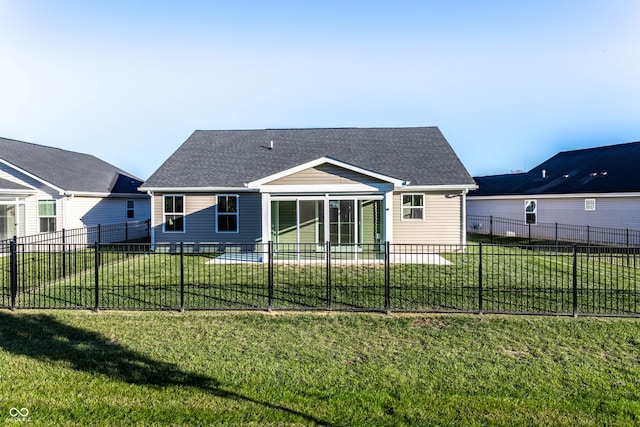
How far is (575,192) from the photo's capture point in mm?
22016

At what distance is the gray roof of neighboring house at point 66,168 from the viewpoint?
1902 cm

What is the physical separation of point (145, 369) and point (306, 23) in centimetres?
1508

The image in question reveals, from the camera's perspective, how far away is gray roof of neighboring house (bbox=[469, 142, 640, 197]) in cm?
2119

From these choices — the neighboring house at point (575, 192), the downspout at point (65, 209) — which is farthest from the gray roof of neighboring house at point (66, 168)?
the neighboring house at point (575, 192)

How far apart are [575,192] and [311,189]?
55.6 feet

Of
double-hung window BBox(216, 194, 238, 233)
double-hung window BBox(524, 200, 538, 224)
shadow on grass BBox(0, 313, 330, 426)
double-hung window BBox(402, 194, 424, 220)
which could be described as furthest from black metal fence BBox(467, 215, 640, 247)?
shadow on grass BBox(0, 313, 330, 426)

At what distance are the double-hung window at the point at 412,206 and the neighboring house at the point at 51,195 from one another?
1578cm

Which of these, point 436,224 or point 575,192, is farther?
point 575,192

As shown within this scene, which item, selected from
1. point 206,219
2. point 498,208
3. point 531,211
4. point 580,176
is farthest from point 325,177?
point 580,176

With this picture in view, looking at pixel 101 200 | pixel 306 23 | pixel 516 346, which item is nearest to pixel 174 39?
pixel 306 23

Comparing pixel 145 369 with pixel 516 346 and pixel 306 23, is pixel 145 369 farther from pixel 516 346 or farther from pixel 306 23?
Result: pixel 306 23

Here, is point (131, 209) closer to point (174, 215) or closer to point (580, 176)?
point (174, 215)

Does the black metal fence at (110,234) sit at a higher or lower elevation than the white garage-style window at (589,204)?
lower

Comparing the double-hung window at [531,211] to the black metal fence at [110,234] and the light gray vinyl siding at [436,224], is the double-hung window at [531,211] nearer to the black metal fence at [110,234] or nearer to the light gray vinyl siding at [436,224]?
the light gray vinyl siding at [436,224]
